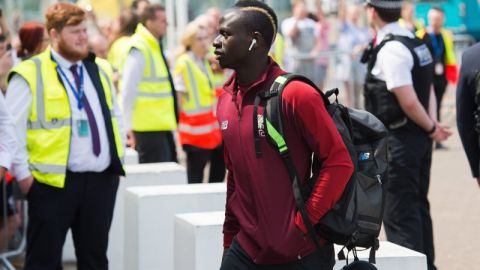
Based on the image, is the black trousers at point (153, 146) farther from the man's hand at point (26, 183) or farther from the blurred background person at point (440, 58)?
the blurred background person at point (440, 58)

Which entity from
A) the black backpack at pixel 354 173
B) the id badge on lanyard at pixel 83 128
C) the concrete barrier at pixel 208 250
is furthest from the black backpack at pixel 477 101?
the id badge on lanyard at pixel 83 128

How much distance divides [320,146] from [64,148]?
2723 millimetres

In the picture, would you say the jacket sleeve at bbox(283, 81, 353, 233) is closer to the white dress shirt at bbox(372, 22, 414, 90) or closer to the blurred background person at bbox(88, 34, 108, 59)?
the white dress shirt at bbox(372, 22, 414, 90)

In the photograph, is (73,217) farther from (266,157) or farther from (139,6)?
(139,6)

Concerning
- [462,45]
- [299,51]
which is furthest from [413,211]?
[462,45]

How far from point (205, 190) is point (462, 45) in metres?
15.8

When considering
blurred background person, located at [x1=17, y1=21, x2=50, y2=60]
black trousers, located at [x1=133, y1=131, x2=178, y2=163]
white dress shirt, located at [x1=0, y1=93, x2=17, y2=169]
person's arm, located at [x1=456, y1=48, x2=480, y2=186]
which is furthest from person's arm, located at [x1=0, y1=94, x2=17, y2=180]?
black trousers, located at [x1=133, y1=131, x2=178, y2=163]

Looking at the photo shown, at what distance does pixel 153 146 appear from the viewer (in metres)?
10.6

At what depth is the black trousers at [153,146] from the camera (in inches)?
416

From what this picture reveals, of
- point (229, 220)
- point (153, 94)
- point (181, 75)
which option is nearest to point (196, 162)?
point (181, 75)

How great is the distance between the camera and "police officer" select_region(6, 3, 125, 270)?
7.20m

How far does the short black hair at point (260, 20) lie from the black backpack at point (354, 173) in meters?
0.22

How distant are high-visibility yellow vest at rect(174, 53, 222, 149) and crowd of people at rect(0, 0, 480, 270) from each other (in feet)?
0.04

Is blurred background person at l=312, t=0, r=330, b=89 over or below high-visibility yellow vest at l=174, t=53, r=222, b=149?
below
